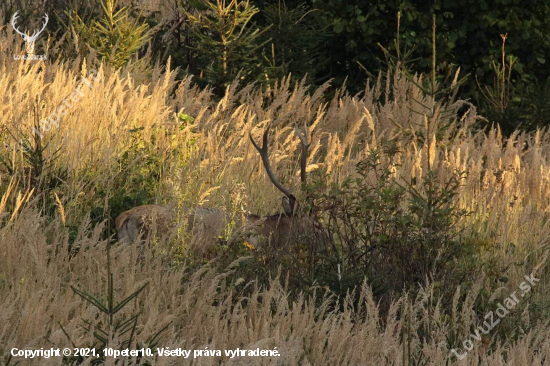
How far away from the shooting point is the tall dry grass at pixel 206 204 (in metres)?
3.60

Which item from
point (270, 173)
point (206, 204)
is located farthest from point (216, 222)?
point (206, 204)

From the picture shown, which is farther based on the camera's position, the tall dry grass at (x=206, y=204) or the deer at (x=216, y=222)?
the deer at (x=216, y=222)

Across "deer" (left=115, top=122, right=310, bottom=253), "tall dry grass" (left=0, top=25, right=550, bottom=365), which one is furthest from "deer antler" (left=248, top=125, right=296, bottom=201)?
"tall dry grass" (left=0, top=25, right=550, bottom=365)

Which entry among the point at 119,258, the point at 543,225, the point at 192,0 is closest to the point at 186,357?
the point at 119,258

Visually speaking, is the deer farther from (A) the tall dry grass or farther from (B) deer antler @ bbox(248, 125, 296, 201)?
(A) the tall dry grass

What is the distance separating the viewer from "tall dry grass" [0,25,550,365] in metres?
3.60

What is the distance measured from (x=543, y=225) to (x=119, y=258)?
3429 mm

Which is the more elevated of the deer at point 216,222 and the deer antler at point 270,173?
the deer antler at point 270,173

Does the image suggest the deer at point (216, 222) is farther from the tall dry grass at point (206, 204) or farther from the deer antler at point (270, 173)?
the tall dry grass at point (206, 204)

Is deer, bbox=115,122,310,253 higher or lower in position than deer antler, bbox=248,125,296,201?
lower

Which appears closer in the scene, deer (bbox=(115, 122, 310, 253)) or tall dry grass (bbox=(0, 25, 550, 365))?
tall dry grass (bbox=(0, 25, 550, 365))

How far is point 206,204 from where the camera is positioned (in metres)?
5.73

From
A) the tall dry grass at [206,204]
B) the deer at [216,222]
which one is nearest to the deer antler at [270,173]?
the deer at [216,222]

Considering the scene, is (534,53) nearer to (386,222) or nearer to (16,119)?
(386,222)
